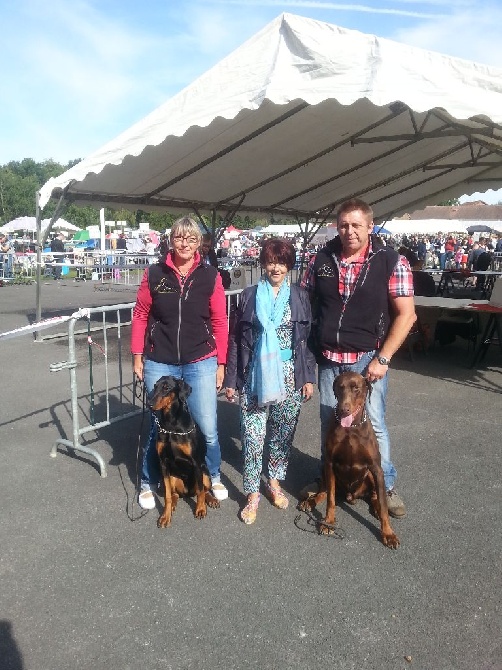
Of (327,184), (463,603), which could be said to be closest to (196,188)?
(327,184)

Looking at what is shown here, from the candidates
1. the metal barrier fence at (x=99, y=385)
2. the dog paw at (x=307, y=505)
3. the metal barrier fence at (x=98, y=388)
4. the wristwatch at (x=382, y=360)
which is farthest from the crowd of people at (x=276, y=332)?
the metal barrier fence at (x=98, y=388)

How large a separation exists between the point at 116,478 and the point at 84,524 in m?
0.66

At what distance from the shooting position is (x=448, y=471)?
161 inches

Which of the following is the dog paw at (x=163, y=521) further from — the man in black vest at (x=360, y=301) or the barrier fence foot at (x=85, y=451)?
the man in black vest at (x=360, y=301)

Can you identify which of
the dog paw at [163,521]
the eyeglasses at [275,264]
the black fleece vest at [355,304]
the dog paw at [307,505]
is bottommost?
the dog paw at [163,521]

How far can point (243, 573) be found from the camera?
9.34ft

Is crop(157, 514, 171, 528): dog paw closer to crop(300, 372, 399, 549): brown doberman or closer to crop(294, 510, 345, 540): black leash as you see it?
crop(294, 510, 345, 540): black leash

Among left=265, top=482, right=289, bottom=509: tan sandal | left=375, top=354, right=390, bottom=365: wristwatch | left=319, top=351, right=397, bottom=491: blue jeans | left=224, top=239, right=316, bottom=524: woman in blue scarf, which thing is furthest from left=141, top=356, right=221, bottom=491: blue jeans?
left=375, top=354, right=390, bottom=365: wristwatch

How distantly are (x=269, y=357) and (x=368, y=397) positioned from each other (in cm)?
66

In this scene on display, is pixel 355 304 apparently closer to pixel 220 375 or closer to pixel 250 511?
pixel 220 375

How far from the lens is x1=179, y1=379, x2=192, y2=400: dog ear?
3.22 meters

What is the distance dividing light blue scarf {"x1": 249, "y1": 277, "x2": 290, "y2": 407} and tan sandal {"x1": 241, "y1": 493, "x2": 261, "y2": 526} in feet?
2.29

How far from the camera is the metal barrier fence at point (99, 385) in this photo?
412cm

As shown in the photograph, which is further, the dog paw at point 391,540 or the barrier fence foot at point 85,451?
the barrier fence foot at point 85,451
